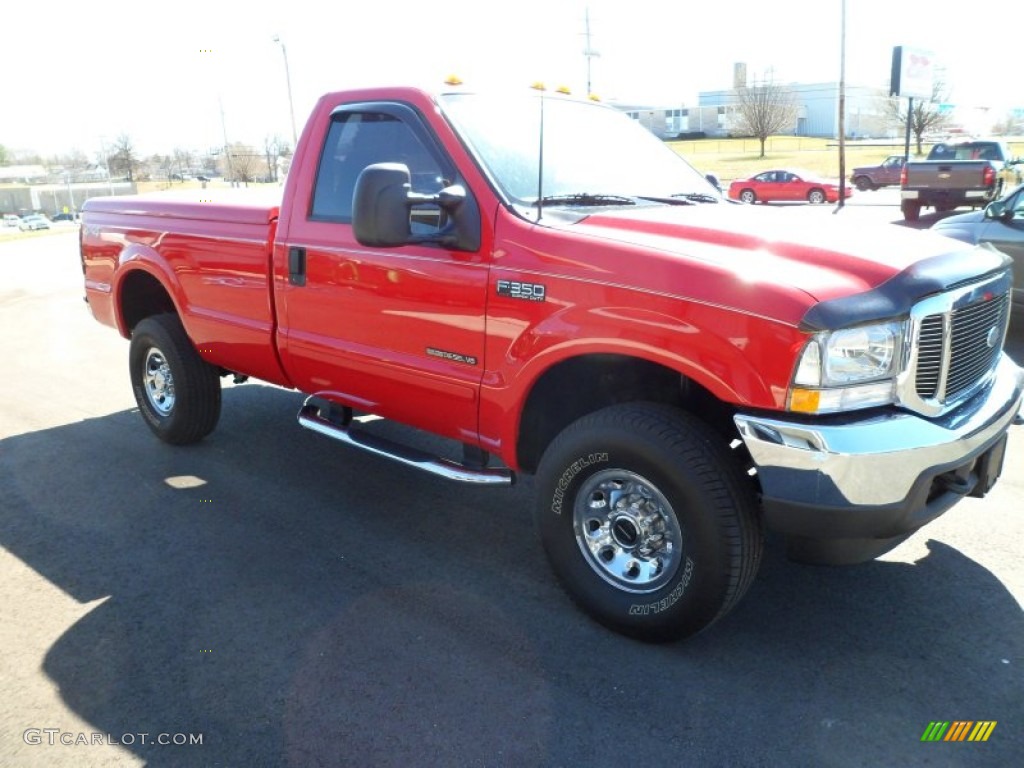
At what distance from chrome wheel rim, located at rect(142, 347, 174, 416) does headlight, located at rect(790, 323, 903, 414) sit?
4204mm

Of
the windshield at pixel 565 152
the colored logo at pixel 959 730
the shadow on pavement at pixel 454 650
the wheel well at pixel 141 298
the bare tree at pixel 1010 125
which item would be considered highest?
the bare tree at pixel 1010 125

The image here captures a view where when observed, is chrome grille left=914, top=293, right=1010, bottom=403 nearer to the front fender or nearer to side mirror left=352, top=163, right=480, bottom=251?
the front fender

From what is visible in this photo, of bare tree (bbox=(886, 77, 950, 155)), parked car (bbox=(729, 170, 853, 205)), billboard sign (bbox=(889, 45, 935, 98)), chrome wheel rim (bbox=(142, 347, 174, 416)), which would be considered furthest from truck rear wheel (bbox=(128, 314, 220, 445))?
bare tree (bbox=(886, 77, 950, 155))

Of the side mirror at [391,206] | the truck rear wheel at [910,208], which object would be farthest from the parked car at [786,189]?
the side mirror at [391,206]

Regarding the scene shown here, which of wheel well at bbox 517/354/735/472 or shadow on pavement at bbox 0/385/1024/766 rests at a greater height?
wheel well at bbox 517/354/735/472

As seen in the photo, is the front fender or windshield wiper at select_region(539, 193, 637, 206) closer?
the front fender

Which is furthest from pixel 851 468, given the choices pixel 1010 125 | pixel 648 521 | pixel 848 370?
pixel 1010 125

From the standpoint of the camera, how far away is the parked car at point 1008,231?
25.9 ft

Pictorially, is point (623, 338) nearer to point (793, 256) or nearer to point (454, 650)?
point (793, 256)

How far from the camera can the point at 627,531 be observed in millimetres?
3240

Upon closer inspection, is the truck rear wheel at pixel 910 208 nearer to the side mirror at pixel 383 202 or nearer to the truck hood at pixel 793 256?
the truck hood at pixel 793 256

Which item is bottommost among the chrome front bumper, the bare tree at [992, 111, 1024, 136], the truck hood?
the chrome front bumper

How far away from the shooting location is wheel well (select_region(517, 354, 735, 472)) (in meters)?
3.34

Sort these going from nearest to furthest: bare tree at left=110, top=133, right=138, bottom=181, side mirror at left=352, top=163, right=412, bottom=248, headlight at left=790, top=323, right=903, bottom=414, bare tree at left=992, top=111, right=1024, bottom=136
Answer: headlight at left=790, top=323, right=903, bottom=414
side mirror at left=352, top=163, right=412, bottom=248
bare tree at left=110, top=133, right=138, bottom=181
bare tree at left=992, top=111, right=1024, bottom=136
